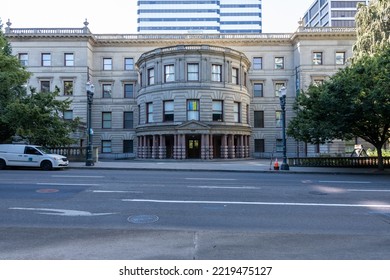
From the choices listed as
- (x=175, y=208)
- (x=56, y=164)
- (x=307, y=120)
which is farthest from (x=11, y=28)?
(x=175, y=208)

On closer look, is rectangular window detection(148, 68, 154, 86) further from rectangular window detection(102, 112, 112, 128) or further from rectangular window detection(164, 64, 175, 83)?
rectangular window detection(102, 112, 112, 128)

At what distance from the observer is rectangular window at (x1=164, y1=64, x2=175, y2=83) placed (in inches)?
1407

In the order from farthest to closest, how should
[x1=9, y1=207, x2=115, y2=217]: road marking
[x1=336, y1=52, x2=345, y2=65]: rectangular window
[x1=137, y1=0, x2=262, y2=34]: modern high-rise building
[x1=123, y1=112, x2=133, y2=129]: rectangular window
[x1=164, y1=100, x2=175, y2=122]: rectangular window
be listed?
[x1=137, y1=0, x2=262, y2=34]: modern high-rise building, [x1=123, y1=112, x2=133, y2=129]: rectangular window, [x1=336, y1=52, x2=345, y2=65]: rectangular window, [x1=164, y1=100, x2=175, y2=122]: rectangular window, [x1=9, y1=207, x2=115, y2=217]: road marking

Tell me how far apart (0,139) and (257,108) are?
32382 millimetres

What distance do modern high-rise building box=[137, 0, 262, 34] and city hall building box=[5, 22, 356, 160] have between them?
69.4 meters

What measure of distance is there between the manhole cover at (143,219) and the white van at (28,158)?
14.4 m

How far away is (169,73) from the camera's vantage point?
118 feet

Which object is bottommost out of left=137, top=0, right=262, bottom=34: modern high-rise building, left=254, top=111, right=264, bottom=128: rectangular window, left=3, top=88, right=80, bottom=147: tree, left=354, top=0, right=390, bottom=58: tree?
left=3, top=88, right=80, bottom=147: tree

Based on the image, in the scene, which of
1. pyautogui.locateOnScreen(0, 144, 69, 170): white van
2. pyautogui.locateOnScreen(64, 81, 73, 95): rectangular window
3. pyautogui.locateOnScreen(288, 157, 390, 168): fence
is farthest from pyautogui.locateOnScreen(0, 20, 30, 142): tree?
pyautogui.locateOnScreen(288, 157, 390, 168): fence

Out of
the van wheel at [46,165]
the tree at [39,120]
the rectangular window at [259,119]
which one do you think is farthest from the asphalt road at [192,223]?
the rectangular window at [259,119]

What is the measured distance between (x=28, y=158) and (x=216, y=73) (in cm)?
2368

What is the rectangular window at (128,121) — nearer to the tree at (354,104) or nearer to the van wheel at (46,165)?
the van wheel at (46,165)

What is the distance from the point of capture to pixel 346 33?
41531 millimetres

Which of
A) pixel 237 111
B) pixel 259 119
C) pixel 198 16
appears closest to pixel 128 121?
pixel 237 111
